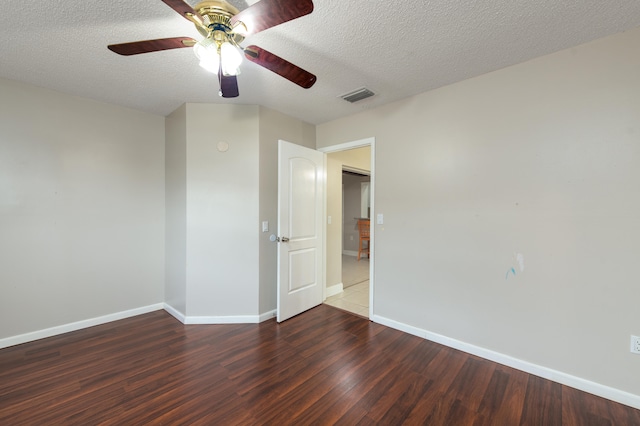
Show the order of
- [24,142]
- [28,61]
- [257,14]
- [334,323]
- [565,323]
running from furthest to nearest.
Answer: [334,323] < [24,142] < [28,61] < [565,323] < [257,14]

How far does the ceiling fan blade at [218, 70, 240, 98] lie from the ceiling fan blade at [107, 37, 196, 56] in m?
0.21

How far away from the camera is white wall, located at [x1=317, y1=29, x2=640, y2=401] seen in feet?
5.78

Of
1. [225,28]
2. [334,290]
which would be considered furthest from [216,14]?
[334,290]

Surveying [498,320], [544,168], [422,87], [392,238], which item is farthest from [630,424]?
[422,87]

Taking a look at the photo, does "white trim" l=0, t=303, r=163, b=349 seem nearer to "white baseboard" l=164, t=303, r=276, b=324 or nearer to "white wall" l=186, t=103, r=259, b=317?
"white baseboard" l=164, t=303, r=276, b=324

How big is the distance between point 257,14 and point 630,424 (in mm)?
3141

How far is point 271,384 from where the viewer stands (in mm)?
1910

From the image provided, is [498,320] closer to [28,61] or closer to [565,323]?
[565,323]

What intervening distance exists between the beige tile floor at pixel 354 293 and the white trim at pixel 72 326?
234 cm

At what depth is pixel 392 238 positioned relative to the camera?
9.36 feet

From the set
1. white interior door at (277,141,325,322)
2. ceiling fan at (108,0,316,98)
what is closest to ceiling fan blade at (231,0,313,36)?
ceiling fan at (108,0,316,98)

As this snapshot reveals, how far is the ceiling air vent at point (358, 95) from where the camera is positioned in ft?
8.39

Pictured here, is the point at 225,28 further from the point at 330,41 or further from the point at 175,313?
the point at 175,313

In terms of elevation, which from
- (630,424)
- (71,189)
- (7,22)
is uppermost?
(7,22)
